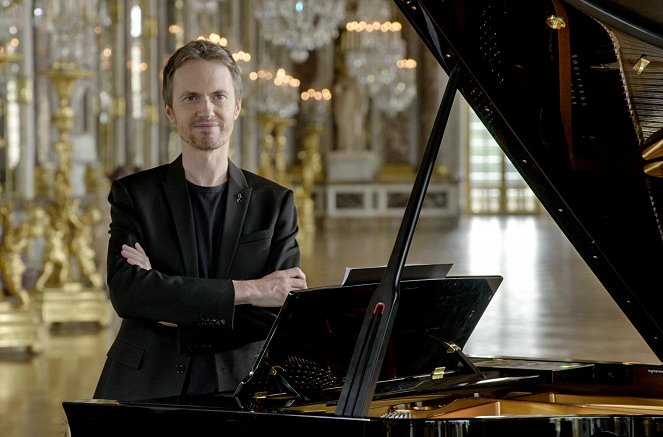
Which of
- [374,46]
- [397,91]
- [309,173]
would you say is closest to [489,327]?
[309,173]

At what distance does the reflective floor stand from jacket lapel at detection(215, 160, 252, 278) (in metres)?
0.48

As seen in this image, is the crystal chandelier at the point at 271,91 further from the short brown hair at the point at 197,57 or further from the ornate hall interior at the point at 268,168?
the short brown hair at the point at 197,57

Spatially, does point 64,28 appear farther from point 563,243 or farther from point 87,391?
point 563,243

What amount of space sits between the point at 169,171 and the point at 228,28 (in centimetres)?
2059

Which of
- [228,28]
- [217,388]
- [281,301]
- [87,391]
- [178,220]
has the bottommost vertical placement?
[87,391]

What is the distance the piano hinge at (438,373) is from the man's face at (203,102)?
727mm

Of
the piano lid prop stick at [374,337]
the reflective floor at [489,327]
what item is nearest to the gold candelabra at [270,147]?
the reflective floor at [489,327]

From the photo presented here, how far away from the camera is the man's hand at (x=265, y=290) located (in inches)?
100

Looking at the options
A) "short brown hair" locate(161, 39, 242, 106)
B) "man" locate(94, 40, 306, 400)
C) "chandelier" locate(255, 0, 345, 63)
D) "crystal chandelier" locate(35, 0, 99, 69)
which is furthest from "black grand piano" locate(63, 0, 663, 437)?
"chandelier" locate(255, 0, 345, 63)

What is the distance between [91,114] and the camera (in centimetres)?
1617

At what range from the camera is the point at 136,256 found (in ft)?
8.46

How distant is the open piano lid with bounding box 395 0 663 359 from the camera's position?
2623mm

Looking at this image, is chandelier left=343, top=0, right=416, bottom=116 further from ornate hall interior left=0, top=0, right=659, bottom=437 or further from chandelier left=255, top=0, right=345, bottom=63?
chandelier left=255, top=0, right=345, bottom=63

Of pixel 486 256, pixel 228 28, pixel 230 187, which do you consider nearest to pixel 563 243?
pixel 486 256
